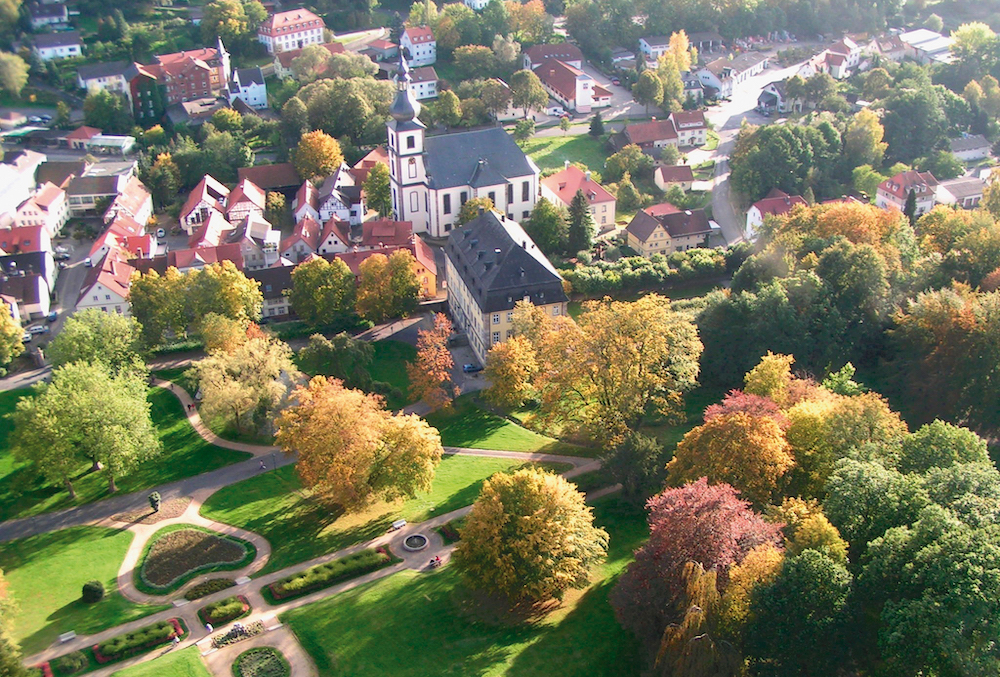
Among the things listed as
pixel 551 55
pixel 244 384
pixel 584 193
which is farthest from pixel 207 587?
pixel 551 55

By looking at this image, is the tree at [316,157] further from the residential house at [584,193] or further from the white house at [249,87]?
the residential house at [584,193]

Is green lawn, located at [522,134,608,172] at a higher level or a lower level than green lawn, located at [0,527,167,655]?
higher

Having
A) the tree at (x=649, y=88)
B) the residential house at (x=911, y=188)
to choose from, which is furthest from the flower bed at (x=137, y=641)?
the tree at (x=649, y=88)

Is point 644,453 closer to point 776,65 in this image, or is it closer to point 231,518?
point 231,518

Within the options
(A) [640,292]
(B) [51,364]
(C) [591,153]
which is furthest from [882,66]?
(B) [51,364]

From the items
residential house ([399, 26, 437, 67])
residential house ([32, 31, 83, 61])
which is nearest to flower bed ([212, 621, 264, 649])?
residential house ([399, 26, 437, 67])

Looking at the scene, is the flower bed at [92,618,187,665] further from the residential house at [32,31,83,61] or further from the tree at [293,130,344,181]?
the residential house at [32,31,83,61]

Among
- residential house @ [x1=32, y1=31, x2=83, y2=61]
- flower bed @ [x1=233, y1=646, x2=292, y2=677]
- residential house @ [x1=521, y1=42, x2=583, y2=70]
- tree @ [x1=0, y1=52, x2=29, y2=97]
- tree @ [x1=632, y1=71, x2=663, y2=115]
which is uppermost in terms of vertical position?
residential house @ [x1=32, y1=31, x2=83, y2=61]
